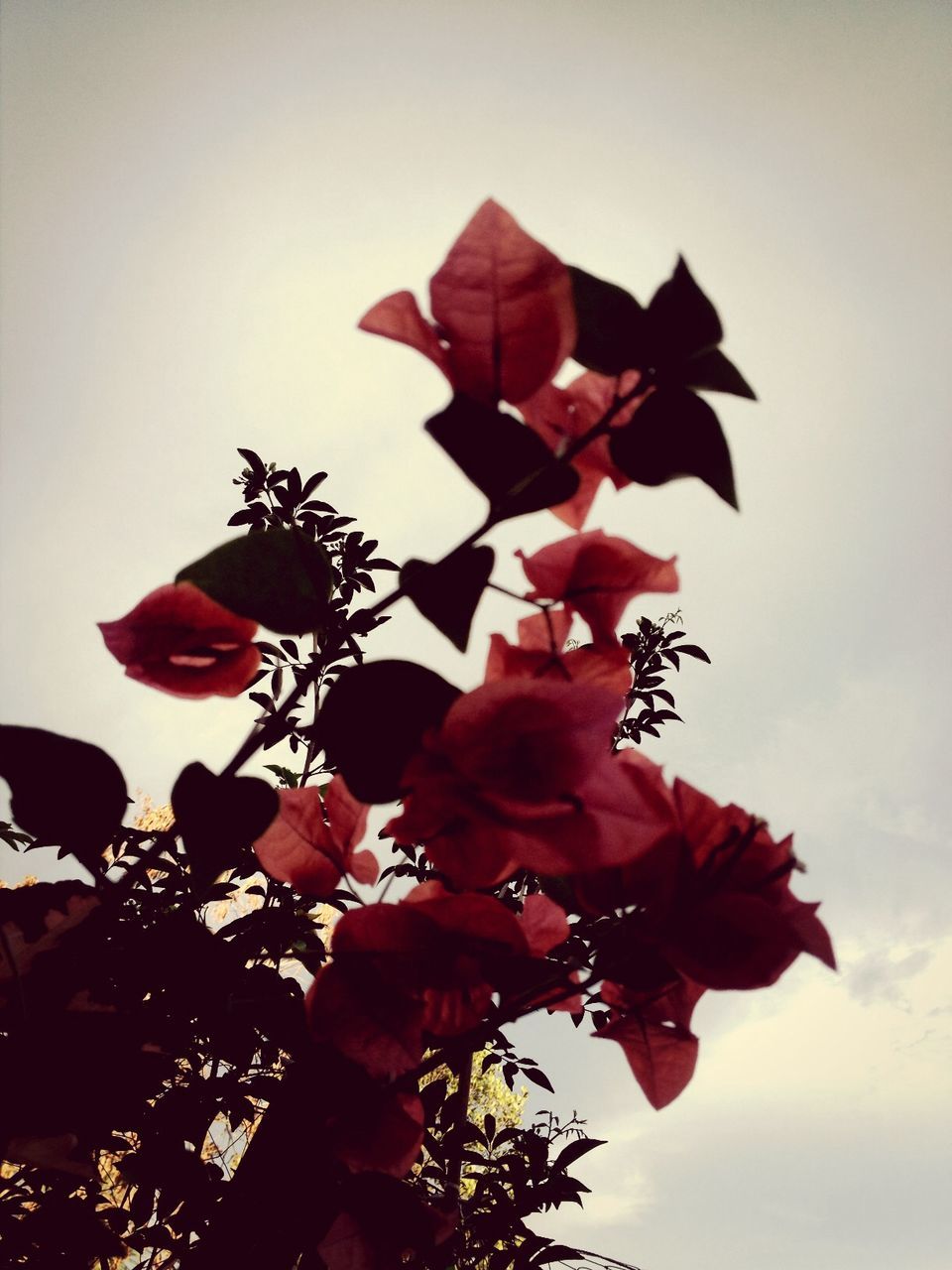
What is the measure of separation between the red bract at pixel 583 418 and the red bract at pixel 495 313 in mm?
39

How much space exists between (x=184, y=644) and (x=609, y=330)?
0.35 metres

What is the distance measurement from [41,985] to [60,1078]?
57mm

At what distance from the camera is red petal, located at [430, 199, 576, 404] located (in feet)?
1.49

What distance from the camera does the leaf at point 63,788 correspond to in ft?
1.58

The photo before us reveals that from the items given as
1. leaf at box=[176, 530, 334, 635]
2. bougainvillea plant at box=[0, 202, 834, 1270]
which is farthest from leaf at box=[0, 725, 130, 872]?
leaf at box=[176, 530, 334, 635]

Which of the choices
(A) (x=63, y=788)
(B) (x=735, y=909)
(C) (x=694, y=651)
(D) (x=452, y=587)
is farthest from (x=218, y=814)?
(C) (x=694, y=651)

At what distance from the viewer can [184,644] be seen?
22.0 inches

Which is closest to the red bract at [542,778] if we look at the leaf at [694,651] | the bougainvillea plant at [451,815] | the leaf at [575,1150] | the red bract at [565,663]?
the bougainvillea plant at [451,815]

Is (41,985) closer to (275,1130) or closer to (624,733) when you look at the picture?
(275,1130)

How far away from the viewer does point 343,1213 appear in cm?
55

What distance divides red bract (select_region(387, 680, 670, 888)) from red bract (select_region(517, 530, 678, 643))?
0.43ft

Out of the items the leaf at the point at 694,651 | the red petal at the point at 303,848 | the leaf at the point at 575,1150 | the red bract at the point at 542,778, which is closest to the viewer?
the red bract at the point at 542,778

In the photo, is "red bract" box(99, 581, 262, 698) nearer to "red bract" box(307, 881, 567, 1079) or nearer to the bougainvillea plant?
the bougainvillea plant

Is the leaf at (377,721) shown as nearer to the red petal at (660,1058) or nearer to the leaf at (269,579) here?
the leaf at (269,579)
